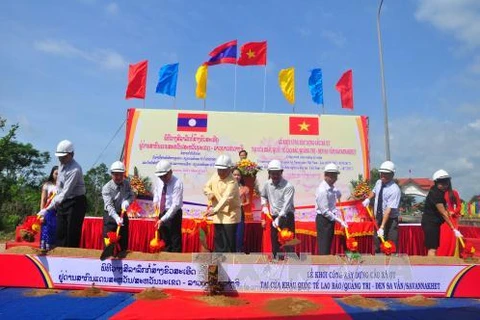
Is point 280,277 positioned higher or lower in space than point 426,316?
higher

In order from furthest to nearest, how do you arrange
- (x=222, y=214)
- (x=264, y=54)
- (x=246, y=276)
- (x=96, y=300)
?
(x=264, y=54), (x=222, y=214), (x=246, y=276), (x=96, y=300)

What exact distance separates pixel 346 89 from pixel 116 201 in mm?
6135

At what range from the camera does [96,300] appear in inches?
142

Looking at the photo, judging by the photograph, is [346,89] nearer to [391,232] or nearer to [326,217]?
[391,232]

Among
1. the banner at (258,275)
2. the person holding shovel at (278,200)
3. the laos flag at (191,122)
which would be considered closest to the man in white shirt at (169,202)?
the banner at (258,275)

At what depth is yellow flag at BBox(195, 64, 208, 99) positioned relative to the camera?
8.85 m

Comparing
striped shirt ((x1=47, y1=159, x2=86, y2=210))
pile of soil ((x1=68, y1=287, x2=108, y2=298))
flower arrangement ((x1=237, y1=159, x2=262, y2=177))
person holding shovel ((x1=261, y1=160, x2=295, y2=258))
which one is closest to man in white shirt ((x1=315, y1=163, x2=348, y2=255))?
person holding shovel ((x1=261, y1=160, x2=295, y2=258))

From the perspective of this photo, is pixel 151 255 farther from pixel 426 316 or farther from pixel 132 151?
pixel 132 151

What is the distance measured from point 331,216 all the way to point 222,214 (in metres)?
1.34

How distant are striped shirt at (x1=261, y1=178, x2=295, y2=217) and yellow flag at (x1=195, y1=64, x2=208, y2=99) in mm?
4570

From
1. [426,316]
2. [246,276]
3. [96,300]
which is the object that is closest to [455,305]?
[426,316]

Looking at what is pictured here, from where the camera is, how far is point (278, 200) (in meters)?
4.75

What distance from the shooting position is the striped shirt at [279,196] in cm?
469

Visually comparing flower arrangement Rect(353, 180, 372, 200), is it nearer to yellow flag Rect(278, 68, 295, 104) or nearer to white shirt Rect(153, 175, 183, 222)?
yellow flag Rect(278, 68, 295, 104)
